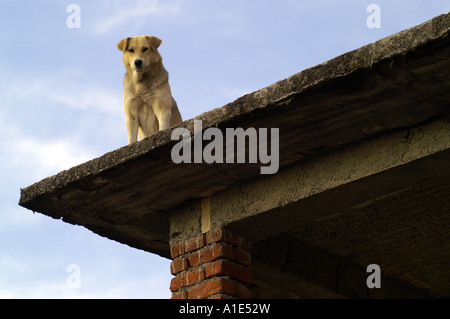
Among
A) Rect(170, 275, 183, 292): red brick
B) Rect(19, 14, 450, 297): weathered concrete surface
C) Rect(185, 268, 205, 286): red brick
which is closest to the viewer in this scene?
Rect(19, 14, 450, 297): weathered concrete surface

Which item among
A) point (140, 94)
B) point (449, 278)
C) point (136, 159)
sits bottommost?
point (449, 278)

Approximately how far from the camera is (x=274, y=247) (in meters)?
5.26

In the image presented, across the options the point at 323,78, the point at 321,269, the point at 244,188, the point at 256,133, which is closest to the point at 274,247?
the point at 321,269

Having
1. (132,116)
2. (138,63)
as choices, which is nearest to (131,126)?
(132,116)

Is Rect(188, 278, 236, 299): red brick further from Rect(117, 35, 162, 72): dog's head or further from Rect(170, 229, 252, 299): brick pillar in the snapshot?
Rect(117, 35, 162, 72): dog's head

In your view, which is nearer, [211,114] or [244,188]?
[211,114]

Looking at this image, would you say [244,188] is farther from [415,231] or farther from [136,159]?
[415,231]

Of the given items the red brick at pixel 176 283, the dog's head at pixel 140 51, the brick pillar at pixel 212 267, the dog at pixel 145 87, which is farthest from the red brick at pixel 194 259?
the dog's head at pixel 140 51

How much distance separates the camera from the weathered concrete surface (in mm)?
3494

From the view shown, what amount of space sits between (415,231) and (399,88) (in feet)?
6.97

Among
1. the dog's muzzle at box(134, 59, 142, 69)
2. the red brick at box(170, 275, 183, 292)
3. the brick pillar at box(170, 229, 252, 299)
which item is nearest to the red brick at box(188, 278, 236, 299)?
the brick pillar at box(170, 229, 252, 299)

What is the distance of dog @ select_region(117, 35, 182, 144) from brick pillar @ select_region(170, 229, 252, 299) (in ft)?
3.71

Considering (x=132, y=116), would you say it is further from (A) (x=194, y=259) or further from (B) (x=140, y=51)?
(A) (x=194, y=259)

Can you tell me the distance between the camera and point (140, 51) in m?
5.36
